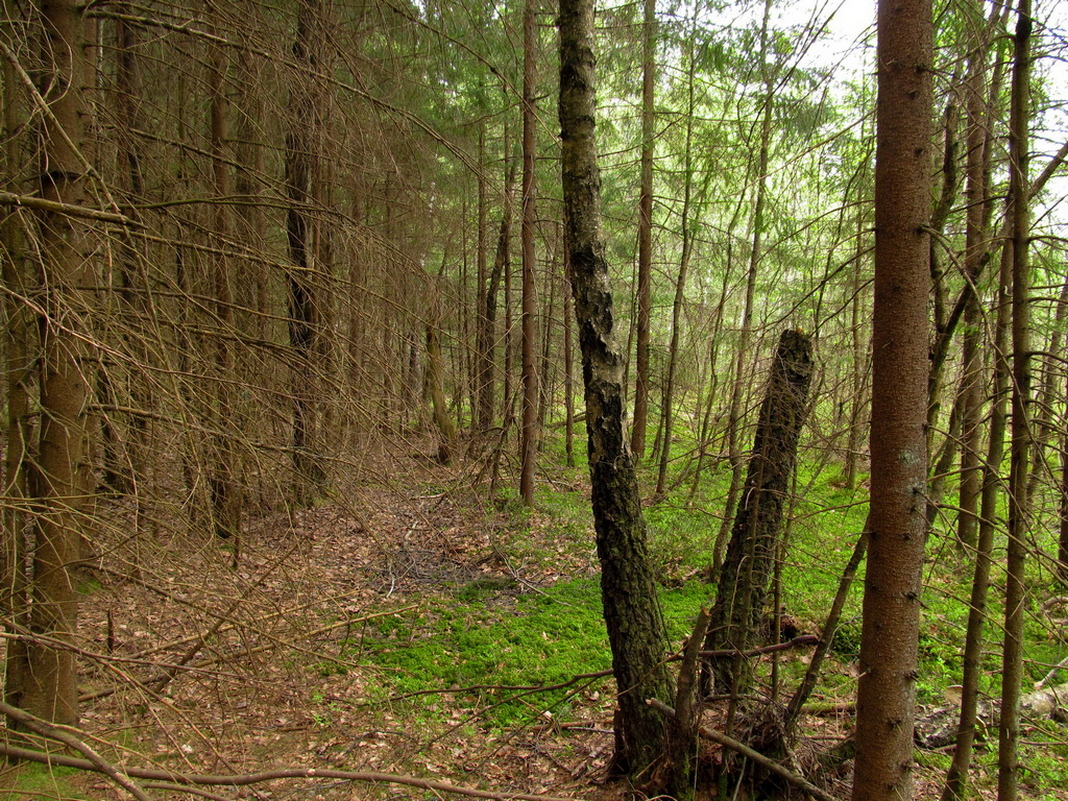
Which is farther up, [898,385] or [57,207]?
[57,207]

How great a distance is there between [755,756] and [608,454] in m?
1.61

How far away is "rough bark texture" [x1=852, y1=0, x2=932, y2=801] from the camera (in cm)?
198

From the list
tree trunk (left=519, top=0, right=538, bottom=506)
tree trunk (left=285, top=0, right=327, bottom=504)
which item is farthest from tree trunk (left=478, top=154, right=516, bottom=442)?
tree trunk (left=285, top=0, right=327, bottom=504)

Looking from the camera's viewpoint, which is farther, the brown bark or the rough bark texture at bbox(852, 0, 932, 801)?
the brown bark

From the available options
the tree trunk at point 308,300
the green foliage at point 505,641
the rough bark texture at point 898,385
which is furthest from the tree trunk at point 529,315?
the rough bark texture at point 898,385

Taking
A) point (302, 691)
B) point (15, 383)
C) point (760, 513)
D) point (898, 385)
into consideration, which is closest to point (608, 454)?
point (760, 513)

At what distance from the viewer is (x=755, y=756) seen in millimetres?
2990

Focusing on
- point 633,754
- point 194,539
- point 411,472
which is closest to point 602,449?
point 411,472

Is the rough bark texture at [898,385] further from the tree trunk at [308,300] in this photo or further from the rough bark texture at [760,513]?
the tree trunk at [308,300]

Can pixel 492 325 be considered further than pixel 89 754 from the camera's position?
Yes

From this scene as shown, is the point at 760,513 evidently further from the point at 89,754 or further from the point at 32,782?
the point at 32,782

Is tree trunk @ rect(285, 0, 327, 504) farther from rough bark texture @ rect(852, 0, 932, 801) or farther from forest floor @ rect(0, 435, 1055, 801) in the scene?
rough bark texture @ rect(852, 0, 932, 801)

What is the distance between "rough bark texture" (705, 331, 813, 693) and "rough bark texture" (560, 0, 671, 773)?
378mm

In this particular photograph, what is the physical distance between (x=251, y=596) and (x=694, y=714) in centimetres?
222
